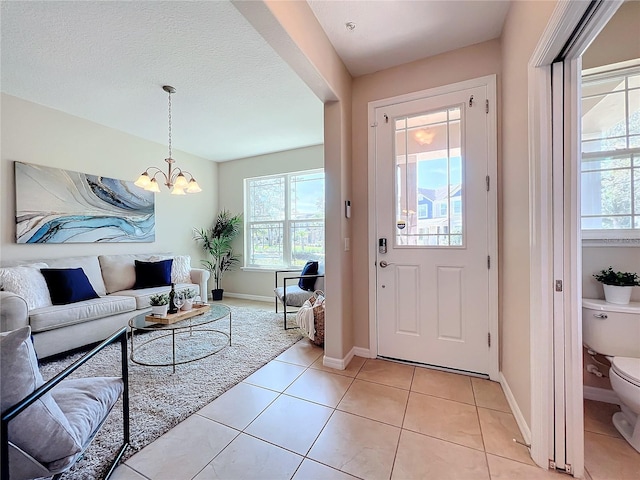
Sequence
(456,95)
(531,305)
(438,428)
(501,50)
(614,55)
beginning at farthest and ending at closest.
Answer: (456,95) → (501,50) → (614,55) → (438,428) → (531,305)

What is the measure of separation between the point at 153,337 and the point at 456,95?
3785 mm

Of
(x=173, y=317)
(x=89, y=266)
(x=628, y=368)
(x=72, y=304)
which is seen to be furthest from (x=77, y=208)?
(x=628, y=368)

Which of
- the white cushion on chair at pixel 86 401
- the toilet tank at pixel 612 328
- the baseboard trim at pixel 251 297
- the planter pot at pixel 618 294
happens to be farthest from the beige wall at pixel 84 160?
the planter pot at pixel 618 294

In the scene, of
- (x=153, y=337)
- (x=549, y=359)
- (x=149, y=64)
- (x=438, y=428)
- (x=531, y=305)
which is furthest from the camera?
(x=153, y=337)

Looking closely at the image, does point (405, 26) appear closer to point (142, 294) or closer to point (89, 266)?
point (142, 294)

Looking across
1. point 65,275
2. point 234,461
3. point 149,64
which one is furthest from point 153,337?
point 149,64

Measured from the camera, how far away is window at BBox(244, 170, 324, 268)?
176 inches

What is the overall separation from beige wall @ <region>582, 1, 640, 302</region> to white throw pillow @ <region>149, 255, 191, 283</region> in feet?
14.3

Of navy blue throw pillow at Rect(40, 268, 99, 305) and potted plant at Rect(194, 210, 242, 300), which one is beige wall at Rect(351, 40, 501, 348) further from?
potted plant at Rect(194, 210, 242, 300)

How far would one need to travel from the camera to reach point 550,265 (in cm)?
126

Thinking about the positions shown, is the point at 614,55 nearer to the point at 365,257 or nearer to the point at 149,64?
the point at 365,257

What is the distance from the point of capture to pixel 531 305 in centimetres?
137

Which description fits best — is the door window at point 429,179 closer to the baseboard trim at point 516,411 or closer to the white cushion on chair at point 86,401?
the baseboard trim at point 516,411

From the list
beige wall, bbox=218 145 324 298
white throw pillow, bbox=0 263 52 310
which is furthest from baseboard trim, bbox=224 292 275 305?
white throw pillow, bbox=0 263 52 310
